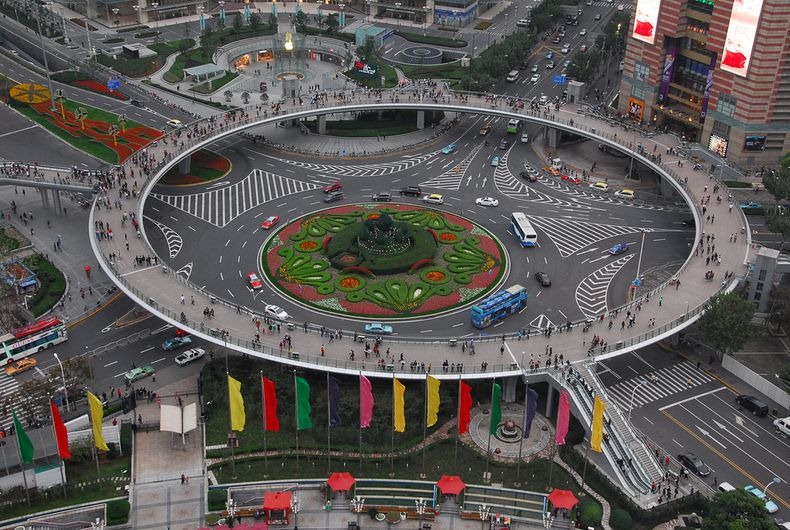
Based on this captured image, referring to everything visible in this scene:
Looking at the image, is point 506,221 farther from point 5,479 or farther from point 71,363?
point 5,479

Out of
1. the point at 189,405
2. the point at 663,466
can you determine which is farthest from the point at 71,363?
the point at 663,466

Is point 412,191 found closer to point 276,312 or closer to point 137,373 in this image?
point 276,312

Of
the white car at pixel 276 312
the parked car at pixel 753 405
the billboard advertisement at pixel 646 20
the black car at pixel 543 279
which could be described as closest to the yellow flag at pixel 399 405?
the white car at pixel 276 312

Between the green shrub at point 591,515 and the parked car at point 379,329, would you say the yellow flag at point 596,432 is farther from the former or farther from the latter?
the parked car at point 379,329

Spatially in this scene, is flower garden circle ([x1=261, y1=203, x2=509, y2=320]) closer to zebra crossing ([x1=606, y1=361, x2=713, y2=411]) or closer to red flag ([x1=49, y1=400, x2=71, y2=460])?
zebra crossing ([x1=606, y1=361, x2=713, y2=411])

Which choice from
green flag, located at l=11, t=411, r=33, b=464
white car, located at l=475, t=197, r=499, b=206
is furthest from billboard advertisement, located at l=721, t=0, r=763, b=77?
green flag, located at l=11, t=411, r=33, b=464

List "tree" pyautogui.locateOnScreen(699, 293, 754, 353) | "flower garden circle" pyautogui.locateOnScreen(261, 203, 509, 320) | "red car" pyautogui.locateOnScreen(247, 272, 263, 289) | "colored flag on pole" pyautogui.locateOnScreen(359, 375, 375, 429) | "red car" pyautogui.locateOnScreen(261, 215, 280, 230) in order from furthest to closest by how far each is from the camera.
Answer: "red car" pyautogui.locateOnScreen(261, 215, 280, 230), "red car" pyautogui.locateOnScreen(247, 272, 263, 289), "flower garden circle" pyautogui.locateOnScreen(261, 203, 509, 320), "tree" pyautogui.locateOnScreen(699, 293, 754, 353), "colored flag on pole" pyautogui.locateOnScreen(359, 375, 375, 429)

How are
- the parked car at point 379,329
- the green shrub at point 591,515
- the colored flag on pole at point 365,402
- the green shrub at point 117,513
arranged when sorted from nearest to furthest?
the green shrub at point 117,513 < the green shrub at point 591,515 < the colored flag on pole at point 365,402 < the parked car at point 379,329
